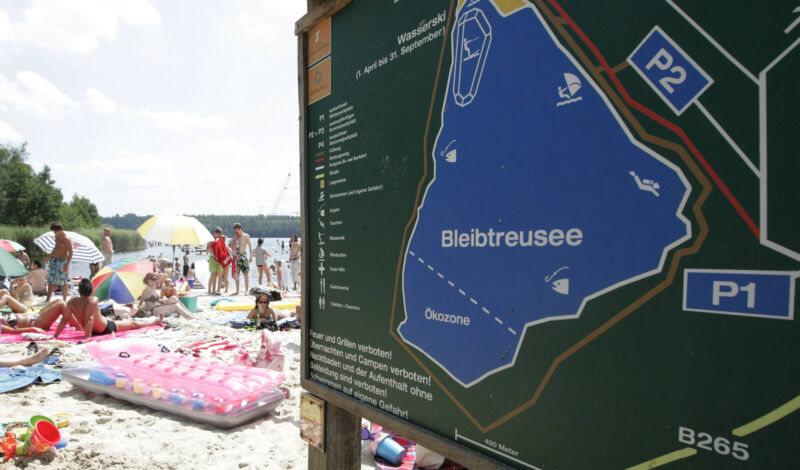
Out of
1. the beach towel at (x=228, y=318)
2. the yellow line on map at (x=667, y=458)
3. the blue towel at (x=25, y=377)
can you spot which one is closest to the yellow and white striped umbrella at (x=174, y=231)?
the beach towel at (x=228, y=318)

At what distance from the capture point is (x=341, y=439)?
2000mm

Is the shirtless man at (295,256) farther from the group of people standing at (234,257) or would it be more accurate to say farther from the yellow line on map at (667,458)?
the yellow line on map at (667,458)

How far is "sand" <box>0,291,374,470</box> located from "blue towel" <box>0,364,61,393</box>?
0.22ft

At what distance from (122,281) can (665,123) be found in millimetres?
10695

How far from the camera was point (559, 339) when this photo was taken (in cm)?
108

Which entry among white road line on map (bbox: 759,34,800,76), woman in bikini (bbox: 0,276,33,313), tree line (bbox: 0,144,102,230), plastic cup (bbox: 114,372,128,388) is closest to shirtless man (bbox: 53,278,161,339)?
woman in bikini (bbox: 0,276,33,313)

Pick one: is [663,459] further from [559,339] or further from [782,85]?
[782,85]

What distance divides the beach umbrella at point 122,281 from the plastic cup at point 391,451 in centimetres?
811

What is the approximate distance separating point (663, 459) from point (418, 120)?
115 centimetres

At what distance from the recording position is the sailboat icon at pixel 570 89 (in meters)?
1.05

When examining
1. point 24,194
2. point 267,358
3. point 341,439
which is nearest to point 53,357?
point 267,358

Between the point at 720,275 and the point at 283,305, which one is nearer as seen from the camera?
the point at 720,275

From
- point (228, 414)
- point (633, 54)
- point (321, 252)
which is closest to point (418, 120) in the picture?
point (633, 54)

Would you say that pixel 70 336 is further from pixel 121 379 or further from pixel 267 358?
pixel 267 358
